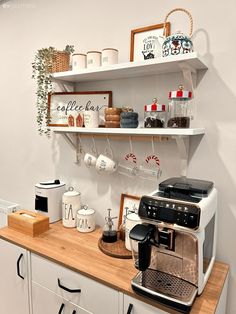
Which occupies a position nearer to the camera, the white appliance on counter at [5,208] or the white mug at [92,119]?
the white mug at [92,119]

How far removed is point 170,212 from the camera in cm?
95

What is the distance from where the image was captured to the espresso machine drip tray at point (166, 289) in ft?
3.05

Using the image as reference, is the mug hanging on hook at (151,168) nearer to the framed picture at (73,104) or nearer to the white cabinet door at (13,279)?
the framed picture at (73,104)

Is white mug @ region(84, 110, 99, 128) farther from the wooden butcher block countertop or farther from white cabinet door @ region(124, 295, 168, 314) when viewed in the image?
white cabinet door @ region(124, 295, 168, 314)

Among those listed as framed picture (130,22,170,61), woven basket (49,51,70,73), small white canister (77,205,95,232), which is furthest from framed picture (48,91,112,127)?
small white canister (77,205,95,232)

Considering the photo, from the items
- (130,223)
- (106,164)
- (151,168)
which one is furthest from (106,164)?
(130,223)

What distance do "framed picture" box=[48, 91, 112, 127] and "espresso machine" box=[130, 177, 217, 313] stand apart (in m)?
0.72

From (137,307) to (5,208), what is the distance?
1.63m

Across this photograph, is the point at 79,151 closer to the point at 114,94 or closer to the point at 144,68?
the point at 114,94

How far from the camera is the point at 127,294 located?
1.06 metres

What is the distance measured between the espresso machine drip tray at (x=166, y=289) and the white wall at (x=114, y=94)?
39 centimetres

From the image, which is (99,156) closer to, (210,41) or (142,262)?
(142,262)

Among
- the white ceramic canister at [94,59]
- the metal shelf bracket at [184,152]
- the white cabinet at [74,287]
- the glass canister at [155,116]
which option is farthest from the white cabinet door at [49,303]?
the white ceramic canister at [94,59]

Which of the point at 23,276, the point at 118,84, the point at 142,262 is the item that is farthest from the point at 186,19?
the point at 23,276
